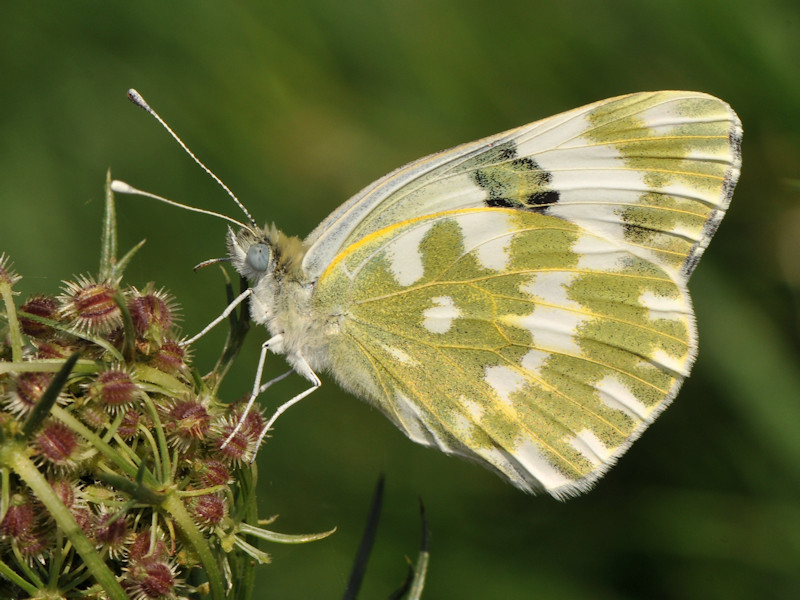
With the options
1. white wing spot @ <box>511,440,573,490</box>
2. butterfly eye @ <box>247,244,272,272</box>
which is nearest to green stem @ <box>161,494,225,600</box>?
butterfly eye @ <box>247,244,272,272</box>

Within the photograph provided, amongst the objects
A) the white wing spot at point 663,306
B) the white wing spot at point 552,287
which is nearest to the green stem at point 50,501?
the white wing spot at point 552,287

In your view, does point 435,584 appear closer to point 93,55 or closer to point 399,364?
point 399,364

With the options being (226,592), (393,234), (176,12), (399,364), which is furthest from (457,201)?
(176,12)

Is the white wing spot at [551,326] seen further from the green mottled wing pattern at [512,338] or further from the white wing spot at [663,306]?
the white wing spot at [663,306]

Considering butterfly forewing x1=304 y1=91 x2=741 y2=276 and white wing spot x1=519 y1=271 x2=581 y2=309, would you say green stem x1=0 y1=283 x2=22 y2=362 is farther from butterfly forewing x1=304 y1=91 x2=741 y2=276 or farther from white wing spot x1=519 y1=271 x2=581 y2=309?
white wing spot x1=519 y1=271 x2=581 y2=309

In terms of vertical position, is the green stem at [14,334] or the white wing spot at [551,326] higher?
the green stem at [14,334]
